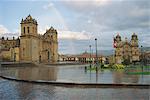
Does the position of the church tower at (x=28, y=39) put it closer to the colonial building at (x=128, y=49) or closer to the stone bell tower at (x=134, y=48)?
the colonial building at (x=128, y=49)

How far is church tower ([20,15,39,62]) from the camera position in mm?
85625

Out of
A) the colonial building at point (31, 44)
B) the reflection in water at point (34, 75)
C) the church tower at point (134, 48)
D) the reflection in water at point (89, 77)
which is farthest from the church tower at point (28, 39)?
the reflection in water at point (89, 77)

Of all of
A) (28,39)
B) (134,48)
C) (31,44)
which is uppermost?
(28,39)

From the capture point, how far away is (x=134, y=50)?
108 metres

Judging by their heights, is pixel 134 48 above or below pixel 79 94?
above

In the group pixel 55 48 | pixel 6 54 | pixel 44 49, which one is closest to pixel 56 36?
pixel 55 48

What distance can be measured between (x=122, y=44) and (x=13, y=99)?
3871 inches

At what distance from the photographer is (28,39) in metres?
85.4

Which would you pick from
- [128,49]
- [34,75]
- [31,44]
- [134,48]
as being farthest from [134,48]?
[34,75]

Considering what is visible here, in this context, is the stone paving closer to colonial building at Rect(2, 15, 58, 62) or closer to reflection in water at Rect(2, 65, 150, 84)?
reflection in water at Rect(2, 65, 150, 84)

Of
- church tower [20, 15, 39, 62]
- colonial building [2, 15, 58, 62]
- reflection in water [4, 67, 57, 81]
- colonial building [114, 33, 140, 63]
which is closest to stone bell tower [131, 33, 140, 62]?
colonial building [114, 33, 140, 63]

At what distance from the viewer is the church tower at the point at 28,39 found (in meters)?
85.6

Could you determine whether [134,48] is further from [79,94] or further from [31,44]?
[79,94]

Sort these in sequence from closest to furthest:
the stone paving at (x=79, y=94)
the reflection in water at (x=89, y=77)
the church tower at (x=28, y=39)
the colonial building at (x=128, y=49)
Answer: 1. the stone paving at (x=79, y=94)
2. the reflection in water at (x=89, y=77)
3. the church tower at (x=28, y=39)
4. the colonial building at (x=128, y=49)
